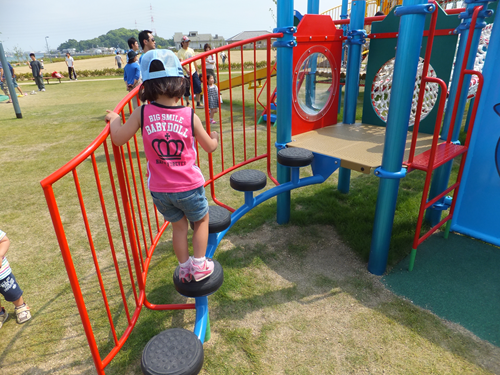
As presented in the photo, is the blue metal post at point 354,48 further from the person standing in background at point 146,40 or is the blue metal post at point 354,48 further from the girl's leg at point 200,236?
the person standing in background at point 146,40

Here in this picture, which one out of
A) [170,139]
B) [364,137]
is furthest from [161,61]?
[364,137]

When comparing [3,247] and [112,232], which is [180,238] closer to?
[3,247]

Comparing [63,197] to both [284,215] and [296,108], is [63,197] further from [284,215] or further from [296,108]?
[296,108]

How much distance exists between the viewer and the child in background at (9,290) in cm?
236

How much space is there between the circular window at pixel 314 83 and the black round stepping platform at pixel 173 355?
104 inches

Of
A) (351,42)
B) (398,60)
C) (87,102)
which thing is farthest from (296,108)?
(87,102)

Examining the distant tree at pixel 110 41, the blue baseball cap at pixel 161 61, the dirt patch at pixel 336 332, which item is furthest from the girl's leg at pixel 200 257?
the distant tree at pixel 110 41

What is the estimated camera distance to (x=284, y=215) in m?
3.74

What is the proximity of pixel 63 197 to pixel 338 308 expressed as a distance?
390 centimetres

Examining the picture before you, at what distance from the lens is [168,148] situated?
179 cm

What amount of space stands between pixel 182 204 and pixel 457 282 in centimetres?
236

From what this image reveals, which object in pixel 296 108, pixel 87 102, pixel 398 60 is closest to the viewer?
pixel 398 60

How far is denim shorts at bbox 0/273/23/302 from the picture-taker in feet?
7.97

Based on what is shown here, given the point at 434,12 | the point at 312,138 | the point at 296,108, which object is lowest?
the point at 312,138
